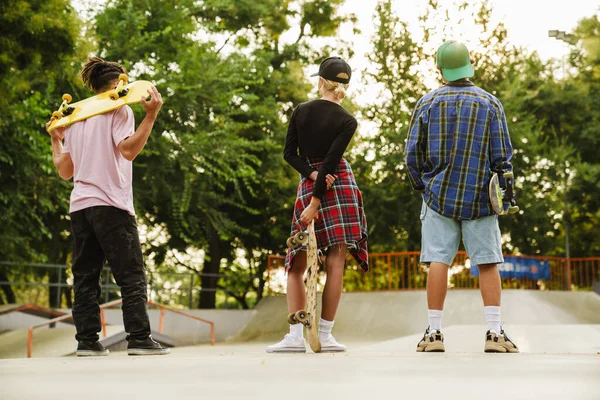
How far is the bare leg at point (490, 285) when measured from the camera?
203 inches

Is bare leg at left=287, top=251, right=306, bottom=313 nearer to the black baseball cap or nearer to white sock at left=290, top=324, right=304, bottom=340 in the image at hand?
white sock at left=290, top=324, right=304, bottom=340

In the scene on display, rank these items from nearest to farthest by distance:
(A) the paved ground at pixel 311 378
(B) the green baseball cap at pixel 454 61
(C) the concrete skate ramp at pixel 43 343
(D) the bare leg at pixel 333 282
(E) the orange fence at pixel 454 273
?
(A) the paved ground at pixel 311 378, (D) the bare leg at pixel 333 282, (B) the green baseball cap at pixel 454 61, (C) the concrete skate ramp at pixel 43 343, (E) the orange fence at pixel 454 273

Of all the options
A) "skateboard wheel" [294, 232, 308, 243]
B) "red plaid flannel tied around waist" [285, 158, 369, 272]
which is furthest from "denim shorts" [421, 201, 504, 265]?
"skateboard wheel" [294, 232, 308, 243]

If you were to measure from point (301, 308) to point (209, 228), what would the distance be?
1695 cm

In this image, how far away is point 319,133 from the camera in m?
5.36

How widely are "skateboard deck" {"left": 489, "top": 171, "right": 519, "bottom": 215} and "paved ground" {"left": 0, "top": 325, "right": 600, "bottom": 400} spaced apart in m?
1.06

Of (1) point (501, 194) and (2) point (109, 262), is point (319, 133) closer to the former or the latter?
(1) point (501, 194)

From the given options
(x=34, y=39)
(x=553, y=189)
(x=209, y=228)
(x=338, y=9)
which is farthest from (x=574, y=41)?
(x=34, y=39)

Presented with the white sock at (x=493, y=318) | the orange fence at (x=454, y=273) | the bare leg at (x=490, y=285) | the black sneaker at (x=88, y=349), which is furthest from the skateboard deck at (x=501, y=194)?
the orange fence at (x=454, y=273)

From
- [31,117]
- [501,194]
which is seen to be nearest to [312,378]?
[501,194]

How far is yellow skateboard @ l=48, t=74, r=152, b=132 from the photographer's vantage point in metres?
4.72

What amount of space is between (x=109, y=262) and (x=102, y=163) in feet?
1.92

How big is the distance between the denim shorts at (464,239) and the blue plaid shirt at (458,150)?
0.06 meters

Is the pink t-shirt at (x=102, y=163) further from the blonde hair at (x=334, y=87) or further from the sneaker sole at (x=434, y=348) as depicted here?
the sneaker sole at (x=434, y=348)
